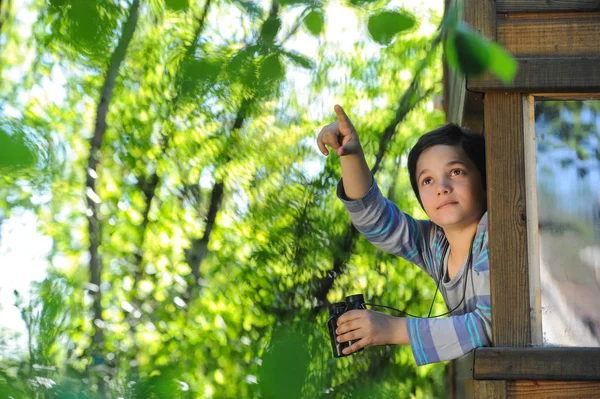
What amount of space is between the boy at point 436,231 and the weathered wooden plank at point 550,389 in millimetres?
124

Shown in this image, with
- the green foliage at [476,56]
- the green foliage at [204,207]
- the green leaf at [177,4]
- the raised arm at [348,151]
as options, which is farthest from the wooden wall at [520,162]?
the green foliage at [204,207]

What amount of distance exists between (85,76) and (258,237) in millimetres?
1978

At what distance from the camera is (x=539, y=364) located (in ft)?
5.46

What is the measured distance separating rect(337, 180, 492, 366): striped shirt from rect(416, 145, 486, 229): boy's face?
0.08 metres

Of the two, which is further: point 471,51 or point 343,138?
point 343,138

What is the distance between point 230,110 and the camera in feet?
19.9

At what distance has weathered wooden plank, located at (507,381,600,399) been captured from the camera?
65.9 inches

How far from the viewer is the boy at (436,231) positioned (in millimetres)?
1835

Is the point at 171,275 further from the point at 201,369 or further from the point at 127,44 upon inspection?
the point at 127,44

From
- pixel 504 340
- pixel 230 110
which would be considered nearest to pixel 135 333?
pixel 230 110

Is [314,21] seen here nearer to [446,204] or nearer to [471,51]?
[446,204]

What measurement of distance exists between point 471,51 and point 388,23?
34.1 inches

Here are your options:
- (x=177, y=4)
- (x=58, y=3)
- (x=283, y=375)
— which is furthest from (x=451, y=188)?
(x=283, y=375)

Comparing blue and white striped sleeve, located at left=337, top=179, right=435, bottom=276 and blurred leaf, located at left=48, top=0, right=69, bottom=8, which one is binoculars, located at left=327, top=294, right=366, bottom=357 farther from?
blurred leaf, located at left=48, top=0, right=69, bottom=8
